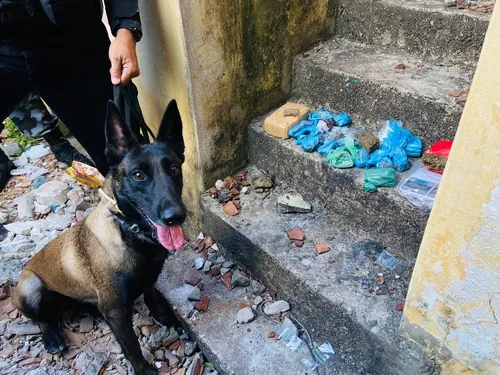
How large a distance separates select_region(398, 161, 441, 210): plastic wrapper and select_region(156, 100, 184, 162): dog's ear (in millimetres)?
1325

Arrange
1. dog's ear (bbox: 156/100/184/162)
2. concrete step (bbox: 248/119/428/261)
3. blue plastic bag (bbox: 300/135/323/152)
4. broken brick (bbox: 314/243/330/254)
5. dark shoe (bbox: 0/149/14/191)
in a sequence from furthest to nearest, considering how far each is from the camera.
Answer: dark shoe (bbox: 0/149/14/191) < blue plastic bag (bbox: 300/135/323/152) < broken brick (bbox: 314/243/330/254) < concrete step (bbox: 248/119/428/261) < dog's ear (bbox: 156/100/184/162)

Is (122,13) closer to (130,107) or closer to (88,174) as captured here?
(130,107)

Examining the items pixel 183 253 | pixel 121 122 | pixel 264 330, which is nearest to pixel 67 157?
pixel 183 253

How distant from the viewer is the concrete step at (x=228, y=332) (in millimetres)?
2395

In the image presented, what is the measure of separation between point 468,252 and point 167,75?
6.89ft

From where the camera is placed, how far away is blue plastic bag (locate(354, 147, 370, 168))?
260 cm

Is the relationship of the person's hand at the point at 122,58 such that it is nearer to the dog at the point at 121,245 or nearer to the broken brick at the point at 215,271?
the dog at the point at 121,245

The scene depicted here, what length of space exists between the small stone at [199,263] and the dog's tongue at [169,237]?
0.93 m

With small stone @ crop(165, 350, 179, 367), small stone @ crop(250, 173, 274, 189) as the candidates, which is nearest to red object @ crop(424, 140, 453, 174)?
small stone @ crop(250, 173, 274, 189)

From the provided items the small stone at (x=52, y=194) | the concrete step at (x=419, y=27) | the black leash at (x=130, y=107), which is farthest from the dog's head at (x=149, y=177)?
the small stone at (x=52, y=194)

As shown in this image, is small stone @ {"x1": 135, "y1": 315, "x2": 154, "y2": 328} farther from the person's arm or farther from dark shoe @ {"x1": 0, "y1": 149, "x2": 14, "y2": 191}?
dark shoe @ {"x1": 0, "y1": 149, "x2": 14, "y2": 191}

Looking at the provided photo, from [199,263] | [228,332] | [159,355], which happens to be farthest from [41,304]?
[228,332]

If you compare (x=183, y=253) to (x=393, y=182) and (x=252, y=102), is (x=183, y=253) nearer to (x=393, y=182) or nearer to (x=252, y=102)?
(x=252, y=102)

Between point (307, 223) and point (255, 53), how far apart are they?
4.15ft
